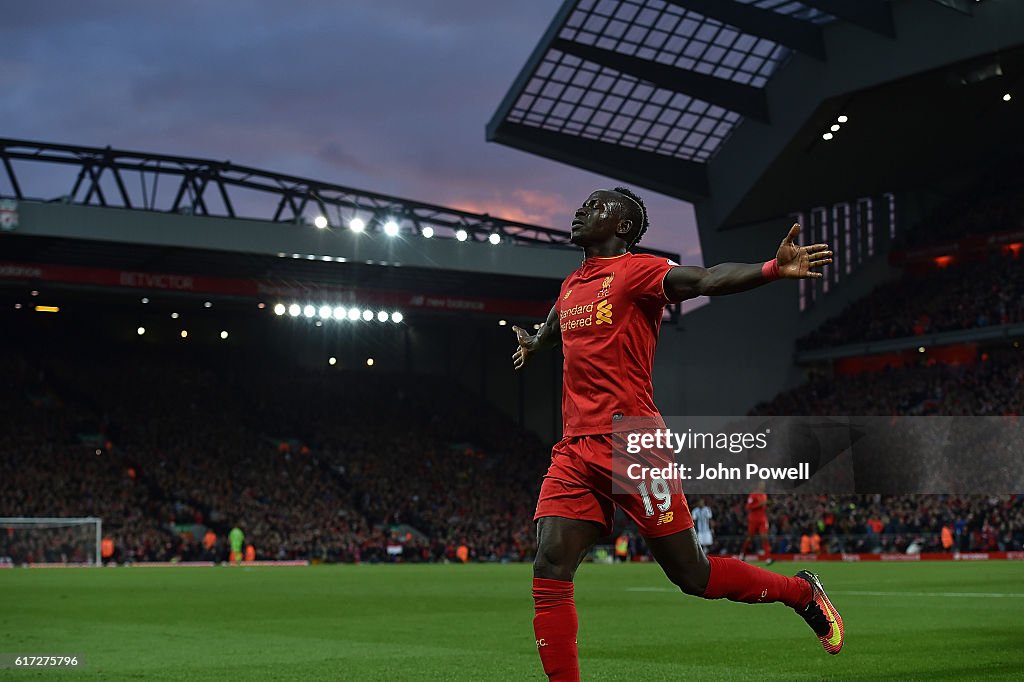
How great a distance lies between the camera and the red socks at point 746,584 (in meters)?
5.84

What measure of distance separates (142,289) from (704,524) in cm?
2111

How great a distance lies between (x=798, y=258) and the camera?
17.1ft

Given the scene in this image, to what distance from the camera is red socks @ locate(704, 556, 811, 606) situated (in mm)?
5840

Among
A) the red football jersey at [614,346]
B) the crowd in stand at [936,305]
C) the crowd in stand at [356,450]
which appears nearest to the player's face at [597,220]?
the red football jersey at [614,346]

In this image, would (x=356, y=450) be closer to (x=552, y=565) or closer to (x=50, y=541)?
(x=50, y=541)

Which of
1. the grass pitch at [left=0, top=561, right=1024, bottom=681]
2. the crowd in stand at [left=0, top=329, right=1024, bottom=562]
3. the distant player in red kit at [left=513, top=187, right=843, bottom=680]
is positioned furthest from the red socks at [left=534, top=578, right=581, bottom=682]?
the crowd in stand at [left=0, top=329, right=1024, bottom=562]

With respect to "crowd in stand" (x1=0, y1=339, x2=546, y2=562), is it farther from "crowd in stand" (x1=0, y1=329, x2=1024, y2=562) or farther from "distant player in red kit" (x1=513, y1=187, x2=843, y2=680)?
"distant player in red kit" (x1=513, y1=187, x2=843, y2=680)

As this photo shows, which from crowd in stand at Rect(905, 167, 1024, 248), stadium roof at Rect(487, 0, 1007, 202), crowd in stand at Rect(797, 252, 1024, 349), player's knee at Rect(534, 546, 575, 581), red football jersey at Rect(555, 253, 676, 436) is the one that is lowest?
player's knee at Rect(534, 546, 575, 581)

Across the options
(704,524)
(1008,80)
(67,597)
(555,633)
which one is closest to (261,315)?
(704,524)

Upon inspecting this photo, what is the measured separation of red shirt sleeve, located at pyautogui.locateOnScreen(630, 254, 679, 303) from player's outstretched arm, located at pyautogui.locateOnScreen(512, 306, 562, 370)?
729 millimetres

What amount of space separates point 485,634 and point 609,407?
605 centimetres

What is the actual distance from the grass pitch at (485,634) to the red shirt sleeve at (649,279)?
2891 mm
